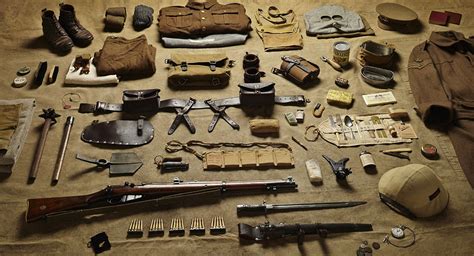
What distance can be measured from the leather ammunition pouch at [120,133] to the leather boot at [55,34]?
1074mm

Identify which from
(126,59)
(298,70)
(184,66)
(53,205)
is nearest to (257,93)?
(298,70)

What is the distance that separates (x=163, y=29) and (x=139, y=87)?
757mm

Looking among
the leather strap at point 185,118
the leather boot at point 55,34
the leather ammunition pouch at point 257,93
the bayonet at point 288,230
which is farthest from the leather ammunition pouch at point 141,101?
the bayonet at point 288,230

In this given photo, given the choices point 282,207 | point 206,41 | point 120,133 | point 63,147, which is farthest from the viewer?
point 206,41

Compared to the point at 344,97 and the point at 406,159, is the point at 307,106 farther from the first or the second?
the point at 406,159

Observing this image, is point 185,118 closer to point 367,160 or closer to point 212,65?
point 212,65

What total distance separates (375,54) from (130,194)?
227cm

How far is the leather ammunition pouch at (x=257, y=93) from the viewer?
385 cm

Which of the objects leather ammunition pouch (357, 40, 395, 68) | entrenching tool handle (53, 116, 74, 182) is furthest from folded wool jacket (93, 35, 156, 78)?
leather ammunition pouch (357, 40, 395, 68)

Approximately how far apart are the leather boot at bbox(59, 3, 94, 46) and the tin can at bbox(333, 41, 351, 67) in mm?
2121

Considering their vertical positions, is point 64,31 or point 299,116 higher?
point 64,31

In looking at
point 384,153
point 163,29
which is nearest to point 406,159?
point 384,153

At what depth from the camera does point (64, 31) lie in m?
4.51

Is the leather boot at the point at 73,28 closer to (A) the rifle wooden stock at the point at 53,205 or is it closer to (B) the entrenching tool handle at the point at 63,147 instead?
(B) the entrenching tool handle at the point at 63,147
